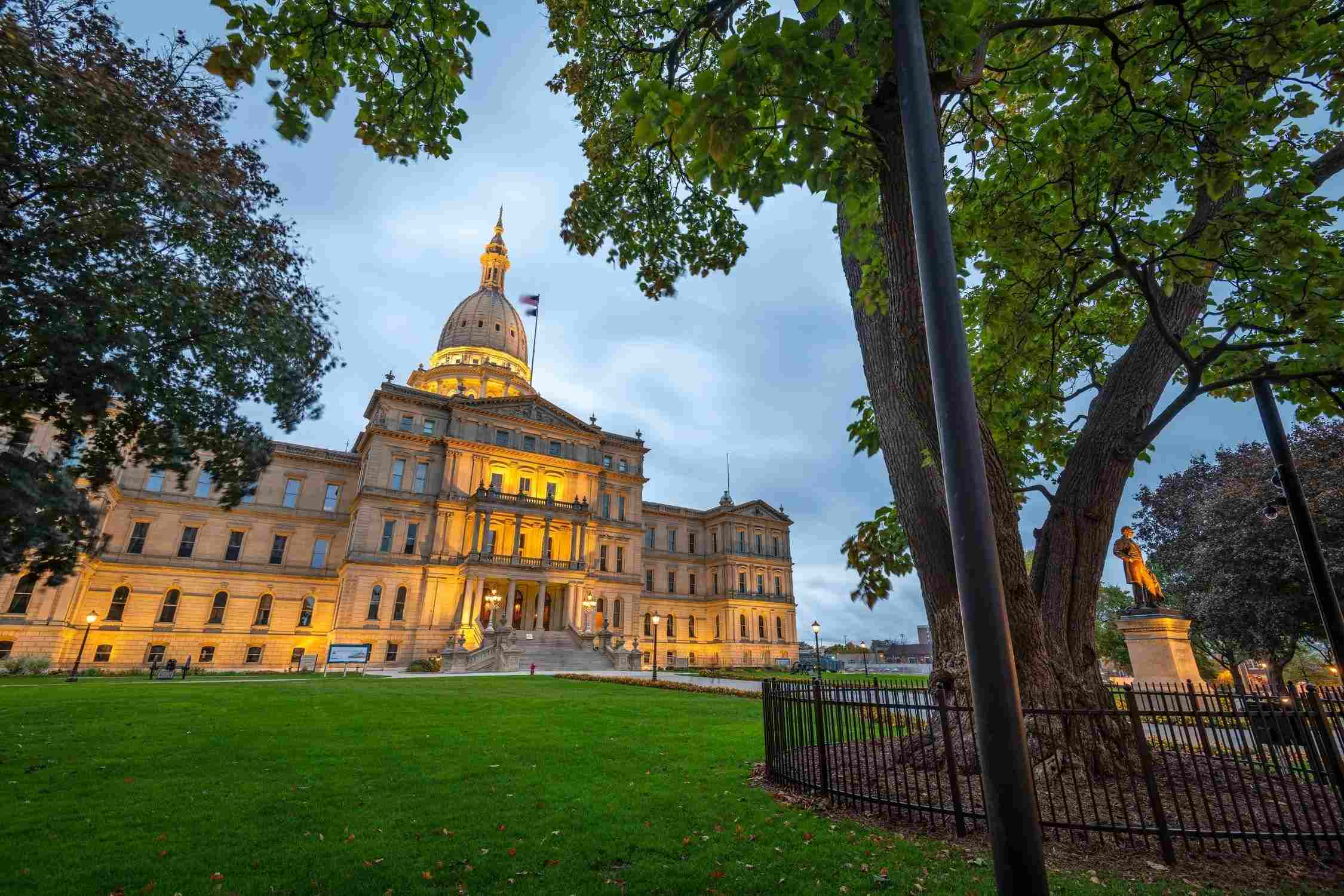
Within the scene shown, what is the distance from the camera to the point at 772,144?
15.5 ft

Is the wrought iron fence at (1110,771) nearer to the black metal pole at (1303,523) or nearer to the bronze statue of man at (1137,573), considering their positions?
the black metal pole at (1303,523)

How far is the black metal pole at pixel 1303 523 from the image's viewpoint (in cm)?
712

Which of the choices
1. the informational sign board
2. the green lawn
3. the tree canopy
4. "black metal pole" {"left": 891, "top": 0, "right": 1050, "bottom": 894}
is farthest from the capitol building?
"black metal pole" {"left": 891, "top": 0, "right": 1050, "bottom": 894}

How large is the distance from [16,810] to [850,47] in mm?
11815

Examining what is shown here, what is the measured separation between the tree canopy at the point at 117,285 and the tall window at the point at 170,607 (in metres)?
38.9

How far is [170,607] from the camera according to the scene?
37219mm

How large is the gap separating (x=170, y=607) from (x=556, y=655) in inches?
952

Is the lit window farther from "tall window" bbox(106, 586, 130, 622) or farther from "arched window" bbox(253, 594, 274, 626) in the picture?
"tall window" bbox(106, 586, 130, 622)

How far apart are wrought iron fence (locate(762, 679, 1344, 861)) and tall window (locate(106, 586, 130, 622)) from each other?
44.2 meters

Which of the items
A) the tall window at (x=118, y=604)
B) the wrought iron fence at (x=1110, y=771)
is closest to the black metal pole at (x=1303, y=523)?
the wrought iron fence at (x=1110, y=771)

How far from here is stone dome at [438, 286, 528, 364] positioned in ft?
202

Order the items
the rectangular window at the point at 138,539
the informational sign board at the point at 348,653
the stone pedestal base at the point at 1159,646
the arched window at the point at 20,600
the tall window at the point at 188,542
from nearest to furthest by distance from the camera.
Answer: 1. the stone pedestal base at the point at 1159,646
2. the informational sign board at the point at 348,653
3. the arched window at the point at 20,600
4. the rectangular window at the point at 138,539
5. the tall window at the point at 188,542

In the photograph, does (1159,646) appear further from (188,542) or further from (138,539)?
(138,539)

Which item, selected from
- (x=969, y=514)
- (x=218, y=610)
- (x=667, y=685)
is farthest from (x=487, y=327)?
(x=969, y=514)
